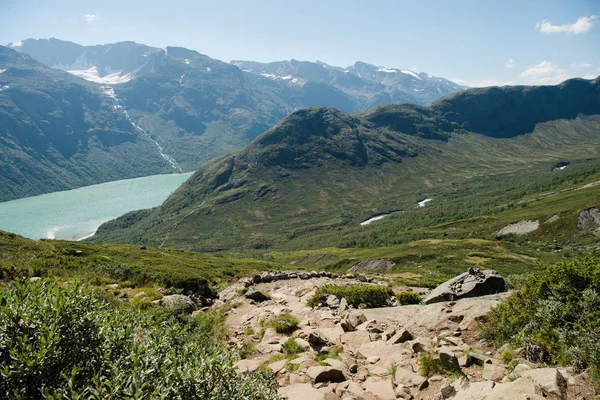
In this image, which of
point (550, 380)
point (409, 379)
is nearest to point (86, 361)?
point (409, 379)

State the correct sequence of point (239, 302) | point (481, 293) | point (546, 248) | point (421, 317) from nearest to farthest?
point (421, 317), point (481, 293), point (239, 302), point (546, 248)

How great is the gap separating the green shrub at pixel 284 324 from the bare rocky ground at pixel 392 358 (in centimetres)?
44

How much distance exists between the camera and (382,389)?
459 inches

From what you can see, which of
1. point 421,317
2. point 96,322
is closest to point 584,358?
point 421,317

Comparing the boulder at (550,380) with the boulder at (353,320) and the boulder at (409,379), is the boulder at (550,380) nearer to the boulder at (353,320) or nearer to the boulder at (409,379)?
the boulder at (409,379)

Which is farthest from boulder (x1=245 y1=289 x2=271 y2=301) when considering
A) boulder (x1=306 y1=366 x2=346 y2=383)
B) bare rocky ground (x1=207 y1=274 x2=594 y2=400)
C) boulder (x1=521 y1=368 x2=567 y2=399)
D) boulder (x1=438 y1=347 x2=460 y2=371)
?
boulder (x1=521 y1=368 x2=567 y2=399)

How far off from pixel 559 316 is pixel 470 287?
1168cm

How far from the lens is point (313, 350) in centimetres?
1612

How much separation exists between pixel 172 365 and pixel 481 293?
22.9m

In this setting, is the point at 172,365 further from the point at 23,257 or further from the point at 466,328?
the point at 23,257

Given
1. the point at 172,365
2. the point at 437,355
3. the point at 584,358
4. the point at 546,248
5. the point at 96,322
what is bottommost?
the point at 546,248

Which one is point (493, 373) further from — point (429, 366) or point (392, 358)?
point (392, 358)

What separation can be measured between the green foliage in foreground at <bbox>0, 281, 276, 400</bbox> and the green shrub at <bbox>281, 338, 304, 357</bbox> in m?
7.71

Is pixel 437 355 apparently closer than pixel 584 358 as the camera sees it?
No
